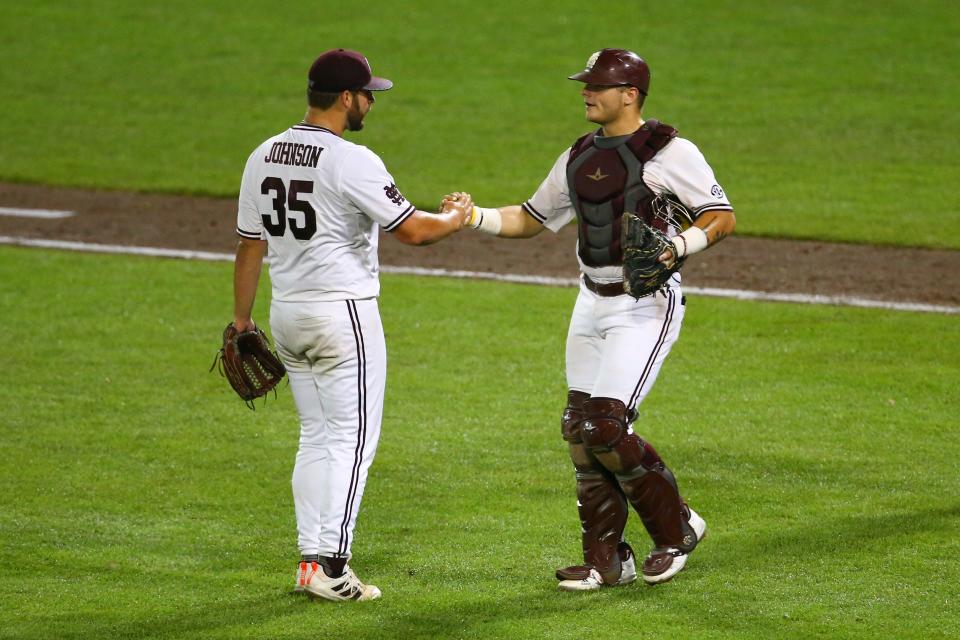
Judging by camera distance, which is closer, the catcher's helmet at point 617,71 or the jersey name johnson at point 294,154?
the jersey name johnson at point 294,154

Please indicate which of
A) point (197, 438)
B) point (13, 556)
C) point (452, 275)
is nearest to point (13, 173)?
point (452, 275)

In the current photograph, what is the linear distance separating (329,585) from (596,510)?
41.9 inches

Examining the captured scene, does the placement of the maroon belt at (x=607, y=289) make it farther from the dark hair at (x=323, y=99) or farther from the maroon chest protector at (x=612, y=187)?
the dark hair at (x=323, y=99)

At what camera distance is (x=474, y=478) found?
679 centimetres

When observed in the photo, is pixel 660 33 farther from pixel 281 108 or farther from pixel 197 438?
pixel 197 438

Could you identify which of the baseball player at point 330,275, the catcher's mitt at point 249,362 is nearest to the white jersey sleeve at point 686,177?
the baseball player at point 330,275

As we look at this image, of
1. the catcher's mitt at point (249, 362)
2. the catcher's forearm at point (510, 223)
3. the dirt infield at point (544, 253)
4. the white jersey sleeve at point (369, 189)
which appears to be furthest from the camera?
the dirt infield at point (544, 253)

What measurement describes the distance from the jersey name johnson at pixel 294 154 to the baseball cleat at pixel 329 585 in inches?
58.0

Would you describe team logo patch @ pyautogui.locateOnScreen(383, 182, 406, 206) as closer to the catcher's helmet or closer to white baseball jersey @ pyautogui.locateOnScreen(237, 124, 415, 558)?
white baseball jersey @ pyautogui.locateOnScreen(237, 124, 415, 558)

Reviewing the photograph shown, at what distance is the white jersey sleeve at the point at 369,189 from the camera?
5027 mm

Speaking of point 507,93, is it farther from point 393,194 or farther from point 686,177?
point 393,194

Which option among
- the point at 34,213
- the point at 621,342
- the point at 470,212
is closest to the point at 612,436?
the point at 621,342

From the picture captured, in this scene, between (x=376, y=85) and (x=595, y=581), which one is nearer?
(x=376, y=85)

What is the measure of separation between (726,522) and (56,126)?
13.2 meters
